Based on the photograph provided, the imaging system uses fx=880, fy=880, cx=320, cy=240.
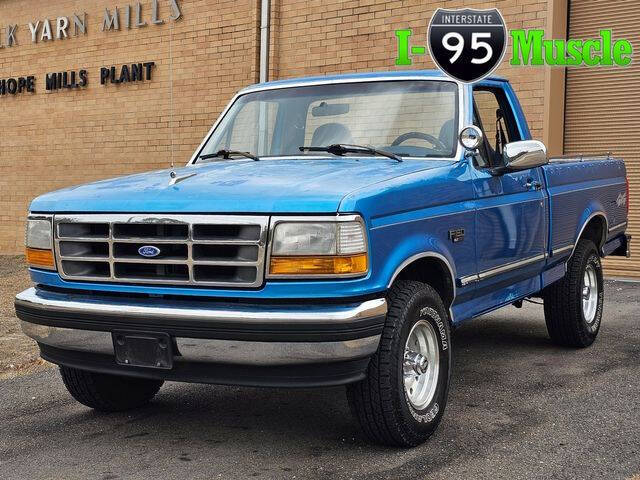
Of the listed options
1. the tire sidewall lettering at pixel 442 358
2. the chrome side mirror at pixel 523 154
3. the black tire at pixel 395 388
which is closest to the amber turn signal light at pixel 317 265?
the black tire at pixel 395 388

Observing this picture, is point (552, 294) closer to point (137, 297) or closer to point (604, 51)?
point (137, 297)

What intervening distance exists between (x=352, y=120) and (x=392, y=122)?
0.26 metres

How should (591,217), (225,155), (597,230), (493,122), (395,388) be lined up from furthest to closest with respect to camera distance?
(597,230), (591,217), (493,122), (225,155), (395,388)

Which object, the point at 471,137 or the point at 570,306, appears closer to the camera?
the point at 471,137

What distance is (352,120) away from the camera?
533 cm

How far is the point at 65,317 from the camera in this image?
4250mm

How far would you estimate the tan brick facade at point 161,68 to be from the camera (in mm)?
12711

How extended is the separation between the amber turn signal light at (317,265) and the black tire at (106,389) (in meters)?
1.50

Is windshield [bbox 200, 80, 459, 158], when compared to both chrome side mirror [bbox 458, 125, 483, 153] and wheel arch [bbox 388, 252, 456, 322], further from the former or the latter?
wheel arch [bbox 388, 252, 456, 322]

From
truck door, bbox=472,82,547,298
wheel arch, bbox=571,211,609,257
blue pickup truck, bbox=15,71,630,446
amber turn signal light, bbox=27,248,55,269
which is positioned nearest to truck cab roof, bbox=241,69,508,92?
blue pickup truck, bbox=15,71,630,446

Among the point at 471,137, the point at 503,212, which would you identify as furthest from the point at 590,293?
the point at 471,137

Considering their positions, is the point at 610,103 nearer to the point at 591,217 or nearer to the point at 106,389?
the point at 591,217

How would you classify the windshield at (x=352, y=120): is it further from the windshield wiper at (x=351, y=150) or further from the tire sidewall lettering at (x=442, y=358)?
the tire sidewall lettering at (x=442, y=358)

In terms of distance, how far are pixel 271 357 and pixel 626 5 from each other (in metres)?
9.52
